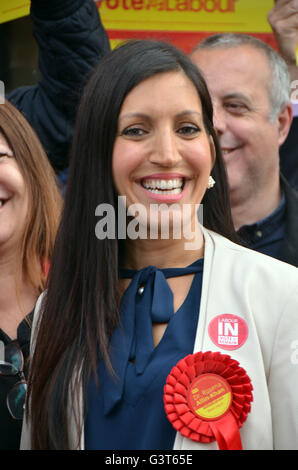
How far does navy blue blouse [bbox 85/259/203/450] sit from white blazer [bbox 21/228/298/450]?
0.14ft

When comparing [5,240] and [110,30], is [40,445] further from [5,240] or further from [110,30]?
[110,30]

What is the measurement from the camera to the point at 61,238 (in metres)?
2.21

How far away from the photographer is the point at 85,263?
2.16m

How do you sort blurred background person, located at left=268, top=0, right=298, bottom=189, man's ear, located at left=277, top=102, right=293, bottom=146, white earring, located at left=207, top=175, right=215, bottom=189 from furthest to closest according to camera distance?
man's ear, located at left=277, top=102, right=293, bottom=146, blurred background person, located at left=268, top=0, right=298, bottom=189, white earring, located at left=207, top=175, right=215, bottom=189

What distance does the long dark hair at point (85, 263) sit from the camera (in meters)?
2.03

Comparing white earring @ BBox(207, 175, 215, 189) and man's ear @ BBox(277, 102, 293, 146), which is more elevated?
man's ear @ BBox(277, 102, 293, 146)

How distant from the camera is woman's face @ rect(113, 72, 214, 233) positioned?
6.68ft

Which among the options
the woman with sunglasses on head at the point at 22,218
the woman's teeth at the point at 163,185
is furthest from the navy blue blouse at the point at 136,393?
the woman with sunglasses on head at the point at 22,218


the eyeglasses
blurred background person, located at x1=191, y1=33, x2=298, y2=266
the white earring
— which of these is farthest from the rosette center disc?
blurred background person, located at x1=191, y1=33, x2=298, y2=266

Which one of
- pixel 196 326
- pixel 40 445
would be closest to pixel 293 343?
pixel 196 326

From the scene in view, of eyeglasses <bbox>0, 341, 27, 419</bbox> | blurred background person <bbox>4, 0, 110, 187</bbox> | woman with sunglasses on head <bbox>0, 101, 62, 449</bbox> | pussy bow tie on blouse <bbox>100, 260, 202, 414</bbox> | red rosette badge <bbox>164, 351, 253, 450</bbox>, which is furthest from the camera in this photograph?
blurred background person <bbox>4, 0, 110, 187</bbox>

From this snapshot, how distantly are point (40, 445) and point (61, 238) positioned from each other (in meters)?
0.59

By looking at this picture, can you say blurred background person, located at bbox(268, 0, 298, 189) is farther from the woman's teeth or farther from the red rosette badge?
the red rosette badge

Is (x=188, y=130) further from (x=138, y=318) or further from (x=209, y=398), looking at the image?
(x=209, y=398)
